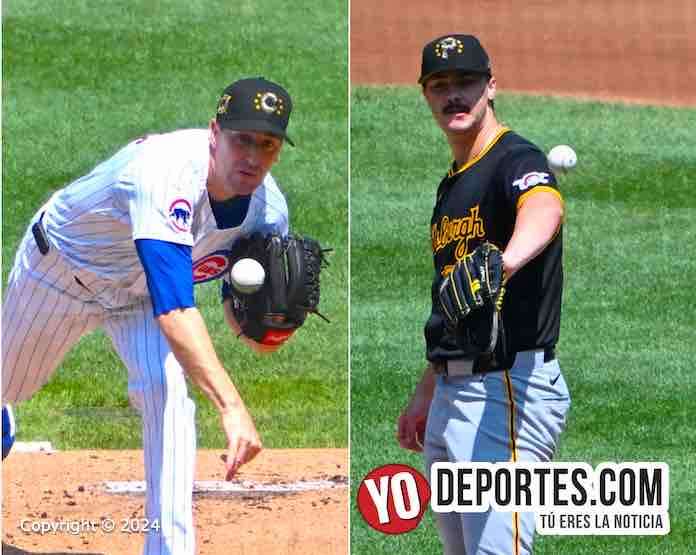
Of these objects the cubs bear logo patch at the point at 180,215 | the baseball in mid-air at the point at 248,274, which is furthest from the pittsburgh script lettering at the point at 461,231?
the baseball in mid-air at the point at 248,274

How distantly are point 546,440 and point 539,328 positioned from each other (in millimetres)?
251

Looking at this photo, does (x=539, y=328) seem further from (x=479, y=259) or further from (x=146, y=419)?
(x=146, y=419)

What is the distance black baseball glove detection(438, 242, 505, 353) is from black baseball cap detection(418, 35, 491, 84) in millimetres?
435

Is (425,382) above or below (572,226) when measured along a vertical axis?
below

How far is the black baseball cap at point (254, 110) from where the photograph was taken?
11.9 feet

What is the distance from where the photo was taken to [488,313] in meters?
3.17

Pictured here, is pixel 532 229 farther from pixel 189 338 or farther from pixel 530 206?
pixel 189 338

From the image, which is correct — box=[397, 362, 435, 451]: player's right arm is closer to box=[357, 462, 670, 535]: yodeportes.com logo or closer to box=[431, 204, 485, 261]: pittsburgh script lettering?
box=[357, 462, 670, 535]: yodeportes.com logo

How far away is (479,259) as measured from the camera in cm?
311

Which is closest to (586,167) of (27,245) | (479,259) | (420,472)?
(420,472)

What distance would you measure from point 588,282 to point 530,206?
3441mm

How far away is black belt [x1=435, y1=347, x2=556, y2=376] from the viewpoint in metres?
3.24

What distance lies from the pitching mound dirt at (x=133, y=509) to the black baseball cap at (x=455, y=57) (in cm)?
186

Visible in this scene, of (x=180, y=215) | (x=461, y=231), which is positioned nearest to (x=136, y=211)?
(x=180, y=215)
